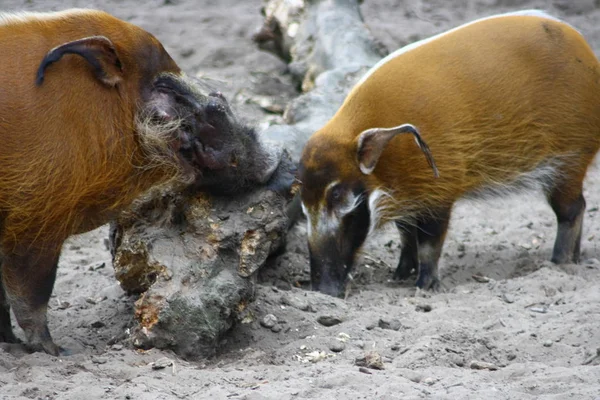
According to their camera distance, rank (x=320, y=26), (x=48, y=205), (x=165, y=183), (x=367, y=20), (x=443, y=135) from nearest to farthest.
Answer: (x=48, y=205)
(x=165, y=183)
(x=443, y=135)
(x=320, y=26)
(x=367, y=20)

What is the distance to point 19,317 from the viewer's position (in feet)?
14.0

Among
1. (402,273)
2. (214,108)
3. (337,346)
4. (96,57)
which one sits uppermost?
(96,57)

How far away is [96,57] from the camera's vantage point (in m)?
4.15

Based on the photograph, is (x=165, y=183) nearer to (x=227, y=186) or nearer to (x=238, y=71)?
(x=227, y=186)

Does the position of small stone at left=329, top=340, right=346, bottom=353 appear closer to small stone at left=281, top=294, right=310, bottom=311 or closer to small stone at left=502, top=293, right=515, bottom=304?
small stone at left=281, top=294, right=310, bottom=311

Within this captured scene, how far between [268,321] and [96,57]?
61.5 inches

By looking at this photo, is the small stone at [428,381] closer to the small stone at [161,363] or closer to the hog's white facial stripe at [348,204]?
the small stone at [161,363]

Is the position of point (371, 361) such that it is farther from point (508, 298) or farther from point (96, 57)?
point (96, 57)

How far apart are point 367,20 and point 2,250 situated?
26.1ft

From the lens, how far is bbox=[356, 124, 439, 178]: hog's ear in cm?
Answer: 529

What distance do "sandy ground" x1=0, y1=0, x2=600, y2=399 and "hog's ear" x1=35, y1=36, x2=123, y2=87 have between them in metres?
0.94

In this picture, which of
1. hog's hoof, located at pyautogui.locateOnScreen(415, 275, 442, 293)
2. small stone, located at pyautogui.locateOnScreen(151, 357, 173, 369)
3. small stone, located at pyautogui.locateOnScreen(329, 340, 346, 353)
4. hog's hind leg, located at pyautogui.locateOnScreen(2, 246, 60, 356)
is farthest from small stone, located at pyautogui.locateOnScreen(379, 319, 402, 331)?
hog's hind leg, located at pyautogui.locateOnScreen(2, 246, 60, 356)

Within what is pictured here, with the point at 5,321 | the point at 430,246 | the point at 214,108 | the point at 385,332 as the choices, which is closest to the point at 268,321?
the point at 385,332

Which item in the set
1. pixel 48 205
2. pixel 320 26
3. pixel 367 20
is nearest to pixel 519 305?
pixel 48 205
